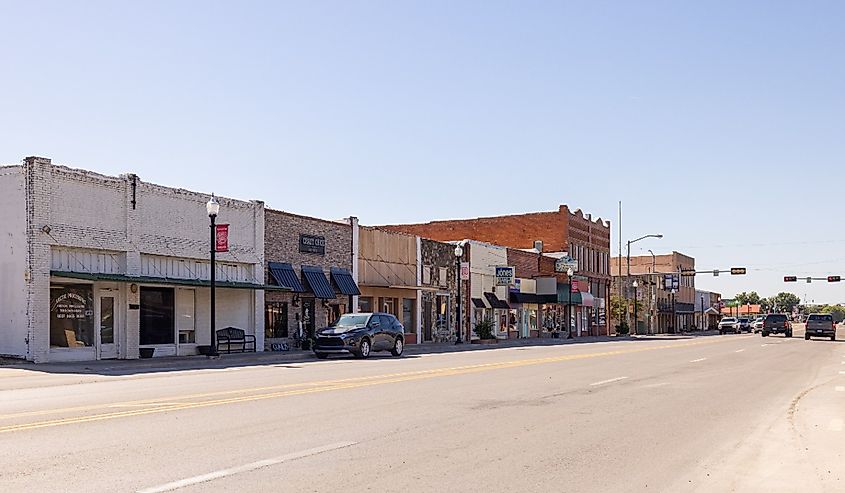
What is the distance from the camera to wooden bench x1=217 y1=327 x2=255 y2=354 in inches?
1365

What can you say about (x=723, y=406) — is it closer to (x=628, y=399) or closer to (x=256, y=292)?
(x=628, y=399)

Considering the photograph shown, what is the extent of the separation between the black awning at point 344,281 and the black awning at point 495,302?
734 inches

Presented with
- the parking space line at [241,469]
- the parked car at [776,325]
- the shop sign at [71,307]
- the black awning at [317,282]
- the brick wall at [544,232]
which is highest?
the brick wall at [544,232]

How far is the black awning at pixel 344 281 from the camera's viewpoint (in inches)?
1663

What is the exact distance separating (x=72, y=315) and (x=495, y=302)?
1426 inches

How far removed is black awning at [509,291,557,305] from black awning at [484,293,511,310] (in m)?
2.24

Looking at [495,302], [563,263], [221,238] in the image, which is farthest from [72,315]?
[563,263]

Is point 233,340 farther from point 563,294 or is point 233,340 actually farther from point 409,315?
point 563,294

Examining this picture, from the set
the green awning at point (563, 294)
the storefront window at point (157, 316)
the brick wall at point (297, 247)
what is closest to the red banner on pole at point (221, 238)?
the storefront window at point (157, 316)

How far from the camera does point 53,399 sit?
52.6ft

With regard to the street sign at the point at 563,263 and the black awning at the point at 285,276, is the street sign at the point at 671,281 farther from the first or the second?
the black awning at the point at 285,276

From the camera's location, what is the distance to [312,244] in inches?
1620

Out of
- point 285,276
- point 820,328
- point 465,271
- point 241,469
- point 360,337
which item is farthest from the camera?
point 820,328

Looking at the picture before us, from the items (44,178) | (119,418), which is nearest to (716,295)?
(44,178)
